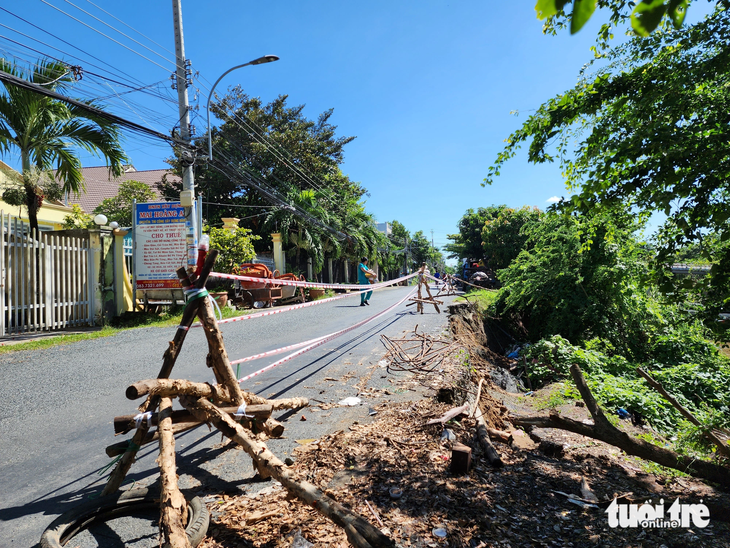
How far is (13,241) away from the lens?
915 cm

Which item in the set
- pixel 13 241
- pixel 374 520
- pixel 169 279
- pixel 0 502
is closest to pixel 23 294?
pixel 13 241

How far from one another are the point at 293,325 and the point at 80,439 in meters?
6.09

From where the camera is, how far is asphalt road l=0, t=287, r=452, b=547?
9.46 feet

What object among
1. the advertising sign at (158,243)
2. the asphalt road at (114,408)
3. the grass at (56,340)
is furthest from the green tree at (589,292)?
the grass at (56,340)

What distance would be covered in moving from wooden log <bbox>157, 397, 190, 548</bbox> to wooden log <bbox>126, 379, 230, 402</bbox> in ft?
0.78

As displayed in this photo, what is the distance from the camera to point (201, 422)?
2.90 meters

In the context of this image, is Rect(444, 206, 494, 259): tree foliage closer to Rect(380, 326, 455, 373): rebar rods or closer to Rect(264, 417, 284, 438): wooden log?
Rect(380, 326, 455, 373): rebar rods

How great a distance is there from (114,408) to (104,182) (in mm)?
32460

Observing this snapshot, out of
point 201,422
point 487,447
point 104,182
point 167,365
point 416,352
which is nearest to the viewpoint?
point 201,422

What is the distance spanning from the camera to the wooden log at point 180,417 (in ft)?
9.14

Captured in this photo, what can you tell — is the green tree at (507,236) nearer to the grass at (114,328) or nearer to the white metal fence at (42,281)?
the grass at (114,328)

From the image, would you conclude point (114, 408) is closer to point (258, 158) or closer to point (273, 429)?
point (273, 429)

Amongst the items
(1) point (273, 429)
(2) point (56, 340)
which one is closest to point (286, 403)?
(1) point (273, 429)

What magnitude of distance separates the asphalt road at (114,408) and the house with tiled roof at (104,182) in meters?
22.3
